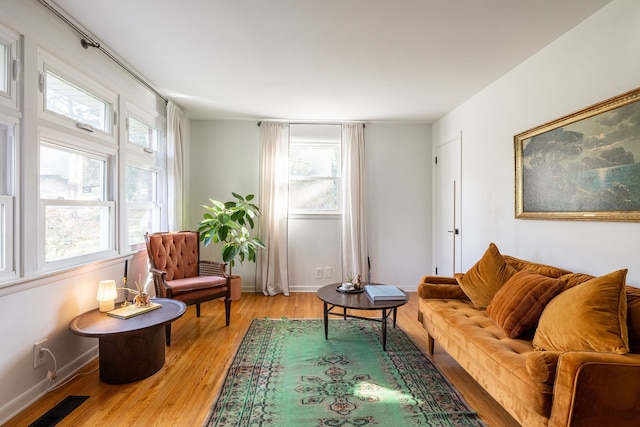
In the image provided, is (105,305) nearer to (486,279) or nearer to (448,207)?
(486,279)

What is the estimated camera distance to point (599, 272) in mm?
1981

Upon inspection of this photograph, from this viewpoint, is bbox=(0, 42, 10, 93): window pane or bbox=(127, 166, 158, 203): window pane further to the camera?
bbox=(127, 166, 158, 203): window pane

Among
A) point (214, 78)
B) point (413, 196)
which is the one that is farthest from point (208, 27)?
point (413, 196)

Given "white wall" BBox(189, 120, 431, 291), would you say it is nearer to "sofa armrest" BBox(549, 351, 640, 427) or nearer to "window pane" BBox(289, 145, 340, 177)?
"window pane" BBox(289, 145, 340, 177)

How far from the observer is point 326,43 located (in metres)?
2.44

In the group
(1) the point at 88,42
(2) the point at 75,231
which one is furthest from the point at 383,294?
(1) the point at 88,42

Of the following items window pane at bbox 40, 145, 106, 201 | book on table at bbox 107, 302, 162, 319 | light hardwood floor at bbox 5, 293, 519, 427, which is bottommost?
light hardwood floor at bbox 5, 293, 519, 427

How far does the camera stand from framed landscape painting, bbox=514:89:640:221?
1.81m

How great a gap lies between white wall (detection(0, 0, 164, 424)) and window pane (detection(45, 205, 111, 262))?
0.56 ft

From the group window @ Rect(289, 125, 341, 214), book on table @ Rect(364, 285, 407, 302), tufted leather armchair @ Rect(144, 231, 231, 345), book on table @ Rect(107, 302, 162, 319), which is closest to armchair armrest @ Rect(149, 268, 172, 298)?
tufted leather armchair @ Rect(144, 231, 231, 345)

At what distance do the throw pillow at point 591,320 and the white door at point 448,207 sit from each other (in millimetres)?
2272

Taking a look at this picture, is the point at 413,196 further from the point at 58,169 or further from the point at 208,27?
the point at 58,169

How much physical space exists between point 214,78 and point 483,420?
11.7ft

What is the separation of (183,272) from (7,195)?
1755 mm
